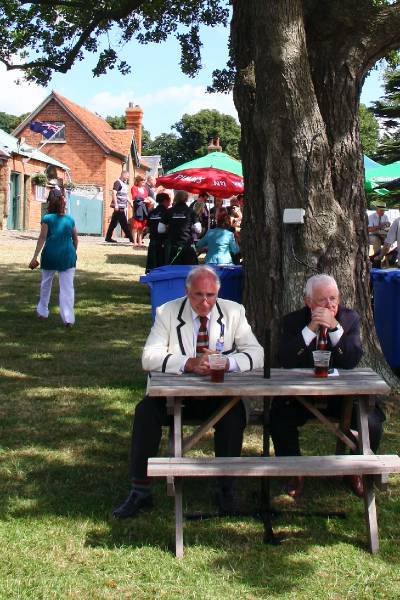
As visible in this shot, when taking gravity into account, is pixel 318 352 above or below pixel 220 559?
above

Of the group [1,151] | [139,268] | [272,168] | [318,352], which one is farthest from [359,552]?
[1,151]

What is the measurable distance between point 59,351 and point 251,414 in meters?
4.74

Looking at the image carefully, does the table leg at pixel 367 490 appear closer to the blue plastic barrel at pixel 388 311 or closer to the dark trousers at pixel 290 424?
the dark trousers at pixel 290 424

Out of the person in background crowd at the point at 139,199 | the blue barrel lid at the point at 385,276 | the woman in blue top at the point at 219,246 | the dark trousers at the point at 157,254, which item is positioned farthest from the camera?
the person in background crowd at the point at 139,199

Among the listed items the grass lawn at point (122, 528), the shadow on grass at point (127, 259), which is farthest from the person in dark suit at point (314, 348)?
the shadow on grass at point (127, 259)

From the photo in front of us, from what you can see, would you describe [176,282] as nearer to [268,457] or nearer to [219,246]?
[219,246]

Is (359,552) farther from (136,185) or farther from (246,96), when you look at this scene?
(136,185)

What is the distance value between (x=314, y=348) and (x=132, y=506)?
1399 mm

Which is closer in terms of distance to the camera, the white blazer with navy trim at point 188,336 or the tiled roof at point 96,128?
the white blazer with navy trim at point 188,336

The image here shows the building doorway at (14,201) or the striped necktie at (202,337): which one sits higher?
the building doorway at (14,201)

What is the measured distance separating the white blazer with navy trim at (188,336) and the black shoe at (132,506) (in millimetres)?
707

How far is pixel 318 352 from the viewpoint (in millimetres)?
4590

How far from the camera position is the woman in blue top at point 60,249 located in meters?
10.8

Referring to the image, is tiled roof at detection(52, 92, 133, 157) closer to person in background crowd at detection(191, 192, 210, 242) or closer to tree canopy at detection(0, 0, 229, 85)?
person in background crowd at detection(191, 192, 210, 242)
